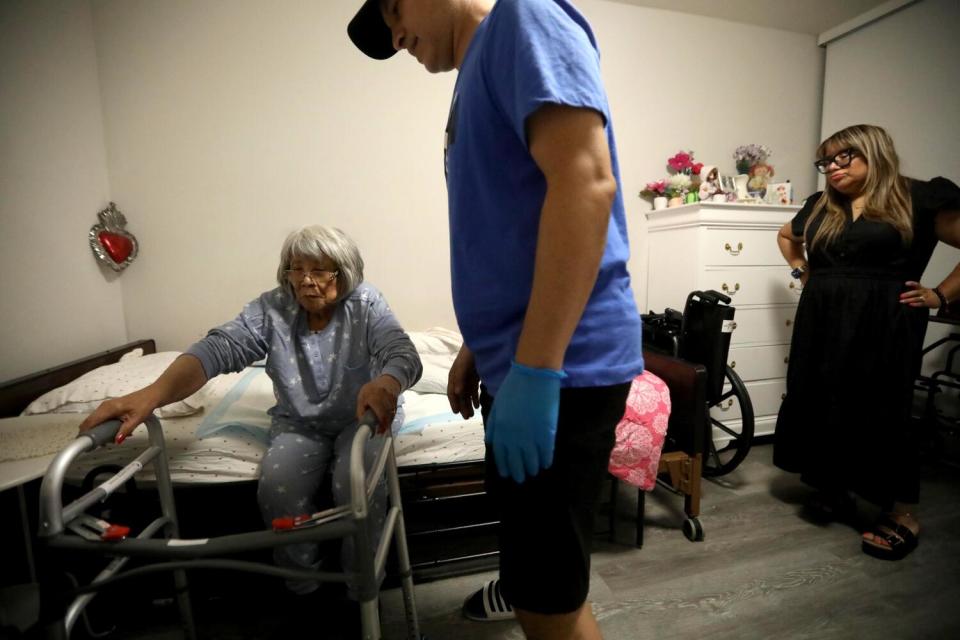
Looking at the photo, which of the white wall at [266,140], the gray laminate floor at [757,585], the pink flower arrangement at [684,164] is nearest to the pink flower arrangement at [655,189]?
the pink flower arrangement at [684,164]

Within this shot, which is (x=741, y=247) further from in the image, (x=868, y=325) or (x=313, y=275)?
(x=313, y=275)

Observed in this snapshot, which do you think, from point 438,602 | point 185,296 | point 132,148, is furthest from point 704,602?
point 132,148

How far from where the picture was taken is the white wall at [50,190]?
1384 mm

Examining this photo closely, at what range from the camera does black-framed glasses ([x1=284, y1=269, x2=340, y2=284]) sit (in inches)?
47.7

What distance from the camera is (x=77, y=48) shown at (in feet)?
5.97

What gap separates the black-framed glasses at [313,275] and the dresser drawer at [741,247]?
6.23ft

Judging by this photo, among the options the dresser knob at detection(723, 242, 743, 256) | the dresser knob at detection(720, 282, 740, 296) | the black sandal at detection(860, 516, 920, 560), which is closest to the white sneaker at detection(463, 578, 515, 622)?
the black sandal at detection(860, 516, 920, 560)

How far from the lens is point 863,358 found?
1586 millimetres

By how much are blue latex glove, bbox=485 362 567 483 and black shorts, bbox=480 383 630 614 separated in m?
0.03

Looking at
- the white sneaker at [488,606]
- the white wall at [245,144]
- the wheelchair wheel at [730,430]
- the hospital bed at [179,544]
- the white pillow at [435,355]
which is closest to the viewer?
the hospital bed at [179,544]

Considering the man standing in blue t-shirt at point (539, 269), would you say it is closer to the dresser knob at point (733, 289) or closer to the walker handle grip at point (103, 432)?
the walker handle grip at point (103, 432)

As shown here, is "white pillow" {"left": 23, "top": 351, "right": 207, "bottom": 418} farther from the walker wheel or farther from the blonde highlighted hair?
the blonde highlighted hair

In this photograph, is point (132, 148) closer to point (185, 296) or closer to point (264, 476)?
point (185, 296)

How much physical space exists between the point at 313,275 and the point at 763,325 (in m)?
2.34
